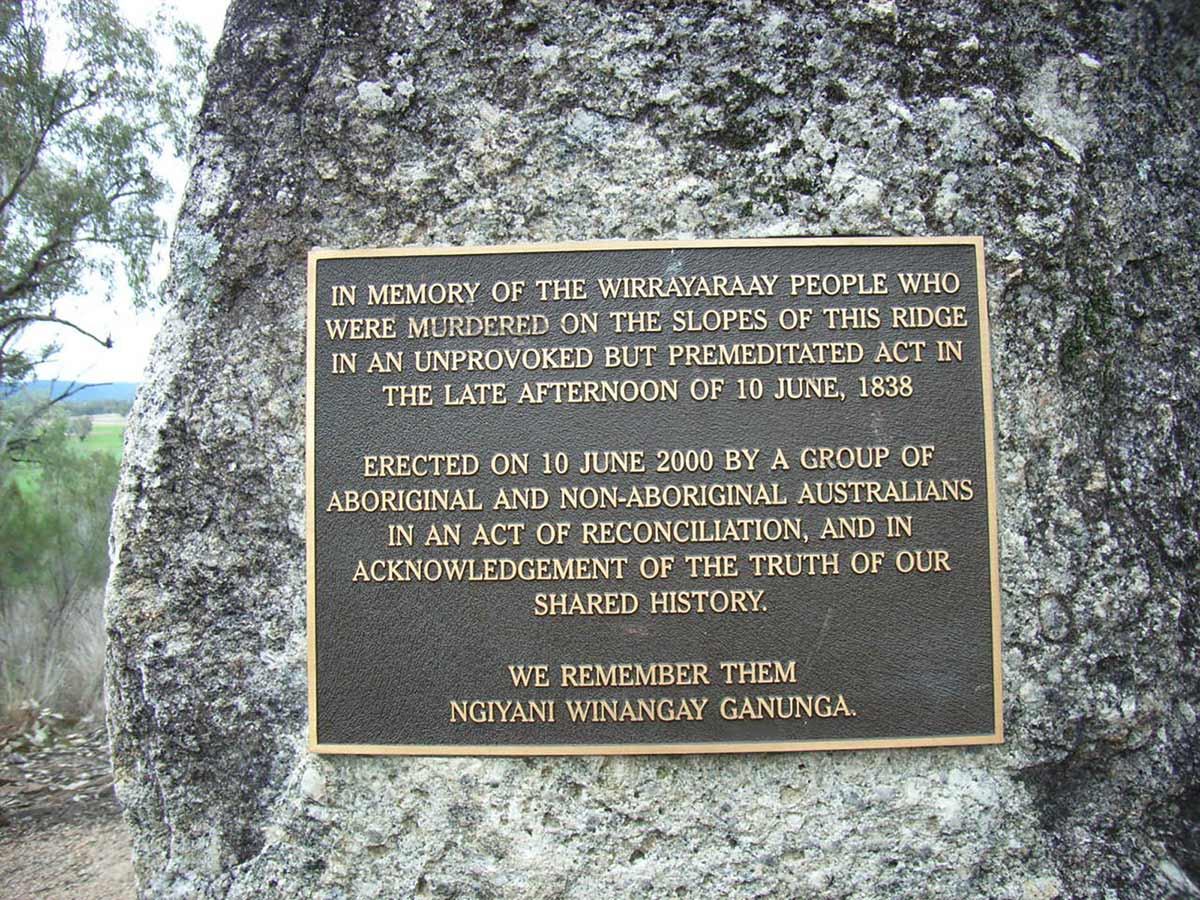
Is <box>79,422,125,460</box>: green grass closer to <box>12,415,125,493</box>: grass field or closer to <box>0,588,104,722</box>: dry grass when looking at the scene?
<box>12,415,125,493</box>: grass field

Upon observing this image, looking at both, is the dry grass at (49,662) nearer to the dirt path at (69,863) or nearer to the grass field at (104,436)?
the dirt path at (69,863)

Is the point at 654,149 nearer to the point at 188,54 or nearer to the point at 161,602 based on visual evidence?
the point at 161,602

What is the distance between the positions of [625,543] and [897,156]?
1.49m

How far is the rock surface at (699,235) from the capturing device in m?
2.57

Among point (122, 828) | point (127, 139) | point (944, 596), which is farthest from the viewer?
point (127, 139)

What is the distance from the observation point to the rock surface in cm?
257

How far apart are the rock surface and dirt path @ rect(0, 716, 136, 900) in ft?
6.54

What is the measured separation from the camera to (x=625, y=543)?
2.64 m

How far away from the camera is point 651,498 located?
8.64 feet

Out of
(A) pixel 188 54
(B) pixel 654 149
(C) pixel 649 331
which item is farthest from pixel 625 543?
(A) pixel 188 54

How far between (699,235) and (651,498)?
846mm

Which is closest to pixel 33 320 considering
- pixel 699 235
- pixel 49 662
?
pixel 49 662

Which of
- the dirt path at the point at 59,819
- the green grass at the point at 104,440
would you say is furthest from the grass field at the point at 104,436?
the dirt path at the point at 59,819

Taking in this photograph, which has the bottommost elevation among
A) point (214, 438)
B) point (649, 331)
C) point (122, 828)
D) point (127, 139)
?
point (122, 828)
